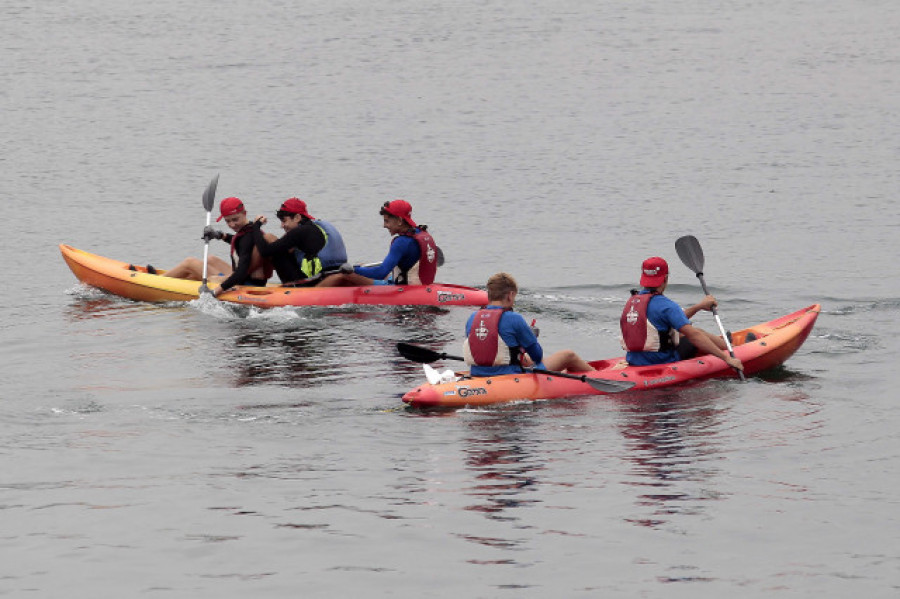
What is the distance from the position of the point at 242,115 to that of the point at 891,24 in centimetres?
2128

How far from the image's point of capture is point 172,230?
84.4 ft

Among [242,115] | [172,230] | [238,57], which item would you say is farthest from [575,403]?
[238,57]

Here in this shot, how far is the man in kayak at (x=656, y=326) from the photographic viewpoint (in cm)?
1294

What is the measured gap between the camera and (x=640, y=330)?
43.1ft

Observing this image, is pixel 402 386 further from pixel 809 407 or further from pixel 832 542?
pixel 832 542

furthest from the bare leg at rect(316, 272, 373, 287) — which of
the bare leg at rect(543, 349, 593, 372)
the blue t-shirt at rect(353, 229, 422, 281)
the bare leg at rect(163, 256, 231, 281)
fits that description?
the bare leg at rect(543, 349, 593, 372)

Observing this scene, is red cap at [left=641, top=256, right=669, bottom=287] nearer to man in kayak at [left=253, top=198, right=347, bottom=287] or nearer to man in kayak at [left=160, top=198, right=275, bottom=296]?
man in kayak at [left=253, top=198, right=347, bottom=287]

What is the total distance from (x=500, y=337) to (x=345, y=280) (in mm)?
5862

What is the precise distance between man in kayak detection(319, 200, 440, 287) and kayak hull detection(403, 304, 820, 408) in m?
4.29

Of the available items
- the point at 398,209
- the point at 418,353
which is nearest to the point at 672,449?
the point at 418,353

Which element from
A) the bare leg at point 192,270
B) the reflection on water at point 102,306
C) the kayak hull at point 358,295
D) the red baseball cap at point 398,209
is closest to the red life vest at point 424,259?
the kayak hull at point 358,295

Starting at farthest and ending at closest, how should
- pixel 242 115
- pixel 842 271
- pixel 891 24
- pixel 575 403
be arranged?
pixel 891 24 → pixel 242 115 → pixel 842 271 → pixel 575 403

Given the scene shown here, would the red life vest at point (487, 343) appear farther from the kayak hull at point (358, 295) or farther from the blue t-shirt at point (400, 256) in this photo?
the kayak hull at point (358, 295)

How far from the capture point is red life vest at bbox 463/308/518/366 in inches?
492
